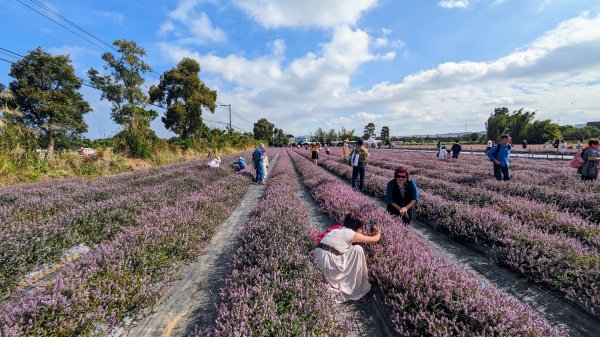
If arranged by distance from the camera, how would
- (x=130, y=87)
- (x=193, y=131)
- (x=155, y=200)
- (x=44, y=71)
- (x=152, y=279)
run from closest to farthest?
(x=152, y=279)
(x=155, y=200)
(x=44, y=71)
(x=130, y=87)
(x=193, y=131)

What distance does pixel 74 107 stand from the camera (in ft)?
72.0

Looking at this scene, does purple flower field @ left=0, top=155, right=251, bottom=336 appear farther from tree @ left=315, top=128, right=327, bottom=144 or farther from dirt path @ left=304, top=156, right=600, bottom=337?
tree @ left=315, top=128, right=327, bottom=144

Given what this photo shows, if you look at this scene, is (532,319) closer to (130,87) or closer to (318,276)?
(318,276)

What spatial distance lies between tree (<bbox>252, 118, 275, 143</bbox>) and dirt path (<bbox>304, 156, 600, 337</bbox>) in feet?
341

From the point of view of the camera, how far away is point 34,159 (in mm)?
12461

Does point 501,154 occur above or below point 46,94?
below

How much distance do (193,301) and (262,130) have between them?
108483 mm

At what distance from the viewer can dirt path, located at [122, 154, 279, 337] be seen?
280cm

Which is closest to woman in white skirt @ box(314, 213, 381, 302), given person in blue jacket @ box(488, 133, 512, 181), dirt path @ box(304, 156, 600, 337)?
dirt path @ box(304, 156, 600, 337)

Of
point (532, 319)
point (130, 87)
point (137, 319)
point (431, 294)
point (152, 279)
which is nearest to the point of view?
point (532, 319)

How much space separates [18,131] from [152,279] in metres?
14.5

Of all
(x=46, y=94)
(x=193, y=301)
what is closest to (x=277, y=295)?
(x=193, y=301)

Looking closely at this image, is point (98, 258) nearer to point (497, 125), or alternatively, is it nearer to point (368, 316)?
point (368, 316)

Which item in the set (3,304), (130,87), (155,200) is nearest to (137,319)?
(3,304)
